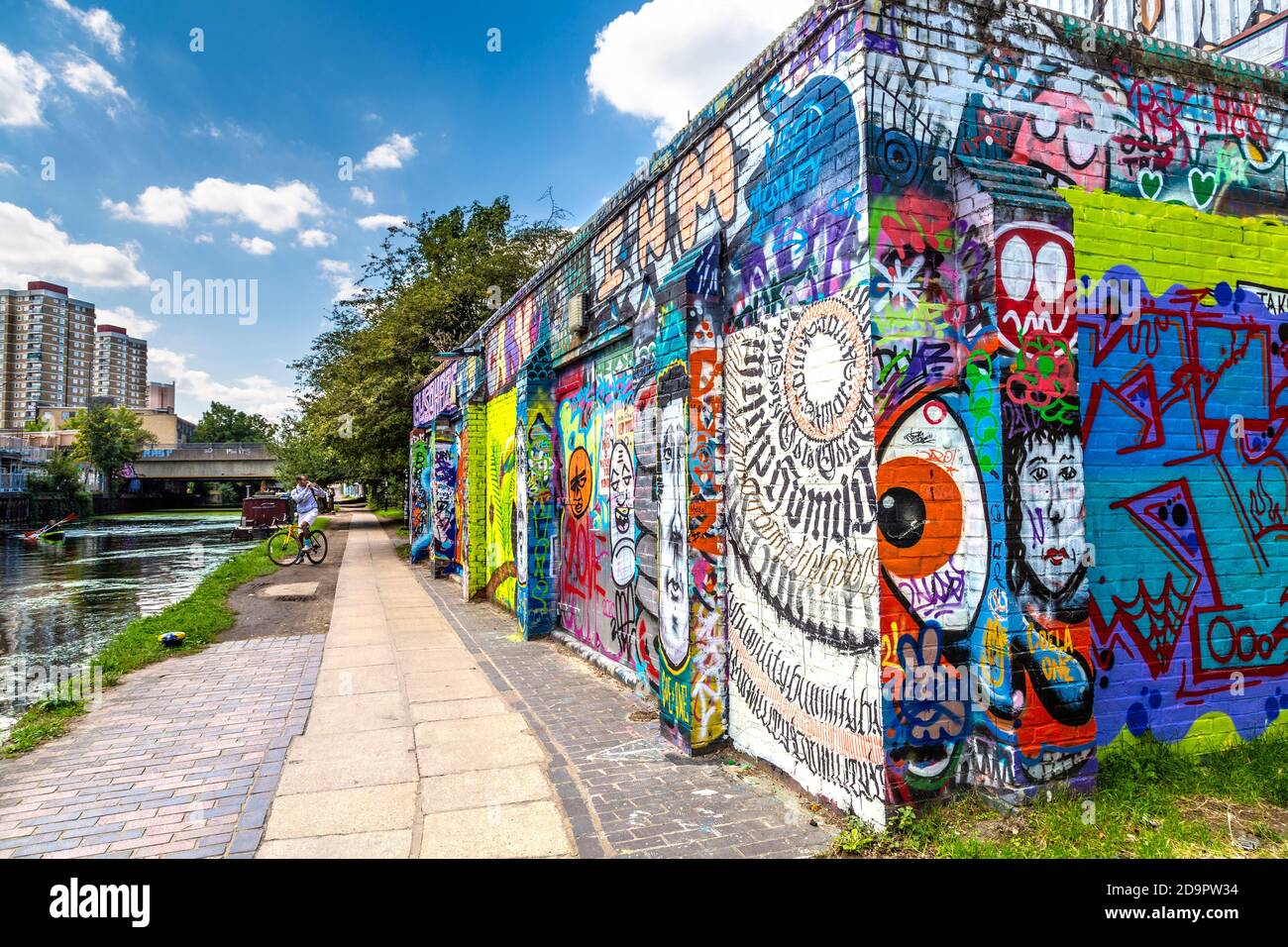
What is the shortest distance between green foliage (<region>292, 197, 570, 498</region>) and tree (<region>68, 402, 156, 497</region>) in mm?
38347

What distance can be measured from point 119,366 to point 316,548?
131 metres

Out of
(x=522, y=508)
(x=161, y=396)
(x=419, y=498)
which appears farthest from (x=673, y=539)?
(x=161, y=396)

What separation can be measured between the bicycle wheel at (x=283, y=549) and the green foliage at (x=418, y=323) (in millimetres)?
4062

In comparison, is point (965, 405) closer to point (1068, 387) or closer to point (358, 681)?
point (1068, 387)

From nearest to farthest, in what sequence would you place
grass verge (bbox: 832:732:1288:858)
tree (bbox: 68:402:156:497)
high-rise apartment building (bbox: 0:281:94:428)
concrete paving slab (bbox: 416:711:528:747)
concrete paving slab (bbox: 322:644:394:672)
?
grass verge (bbox: 832:732:1288:858) → concrete paving slab (bbox: 416:711:528:747) → concrete paving slab (bbox: 322:644:394:672) → tree (bbox: 68:402:156:497) → high-rise apartment building (bbox: 0:281:94:428)

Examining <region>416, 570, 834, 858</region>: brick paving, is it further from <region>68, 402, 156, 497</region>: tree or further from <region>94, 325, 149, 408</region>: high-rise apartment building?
<region>94, 325, 149, 408</region>: high-rise apartment building

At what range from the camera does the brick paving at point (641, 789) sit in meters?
3.62

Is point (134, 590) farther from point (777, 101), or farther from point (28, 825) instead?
point (777, 101)

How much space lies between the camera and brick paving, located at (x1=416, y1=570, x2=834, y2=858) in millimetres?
3615

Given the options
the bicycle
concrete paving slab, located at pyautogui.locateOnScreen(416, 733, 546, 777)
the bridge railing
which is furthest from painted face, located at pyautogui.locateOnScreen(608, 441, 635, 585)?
the bridge railing

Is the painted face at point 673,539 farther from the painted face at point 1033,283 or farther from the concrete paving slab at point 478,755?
the painted face at point 1033,283

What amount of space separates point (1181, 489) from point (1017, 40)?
9.36 feet

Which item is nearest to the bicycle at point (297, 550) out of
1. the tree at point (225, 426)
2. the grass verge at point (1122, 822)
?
the grass verge at point (1122, 822)
